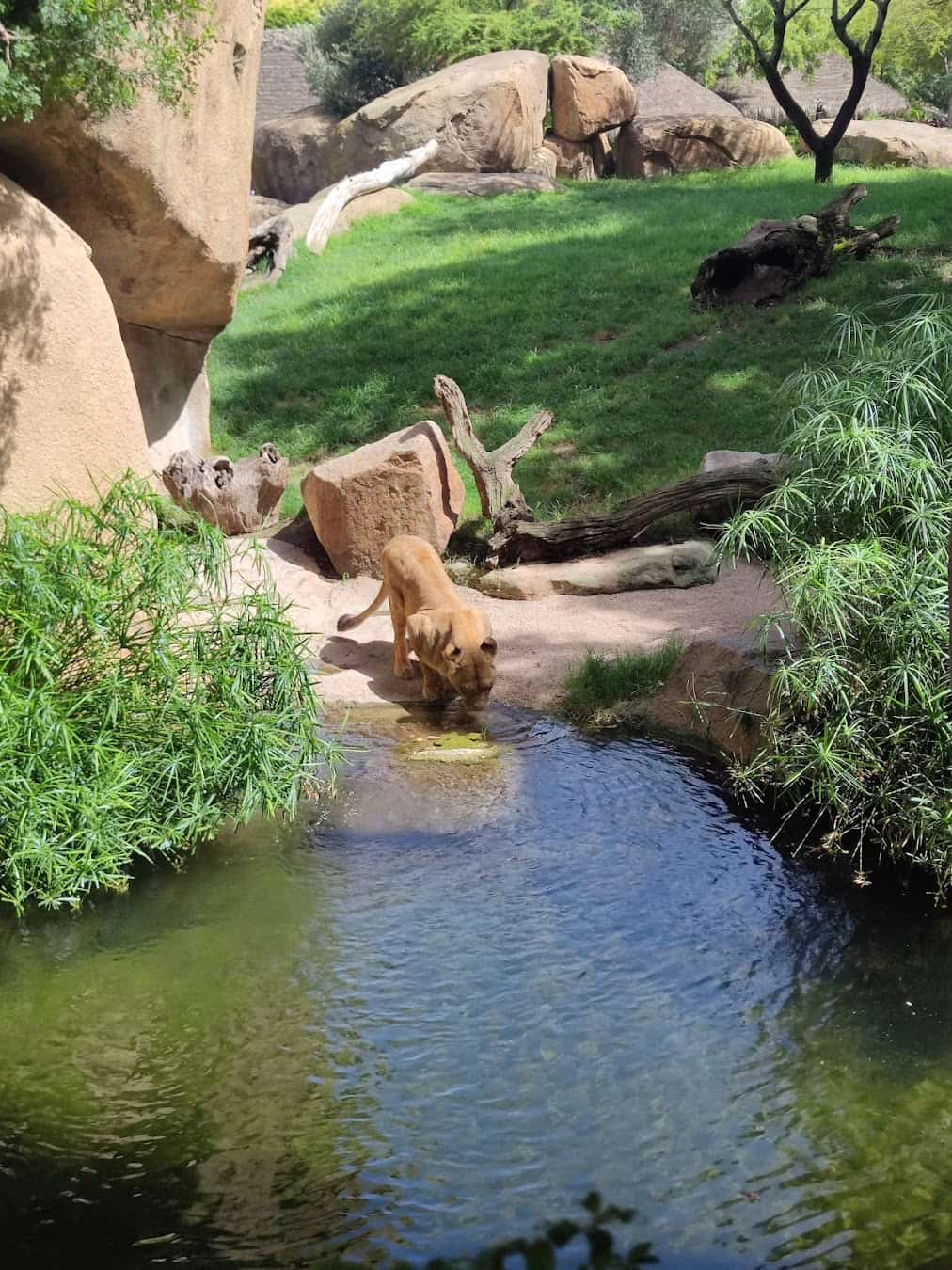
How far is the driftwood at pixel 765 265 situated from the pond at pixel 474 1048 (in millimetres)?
10806

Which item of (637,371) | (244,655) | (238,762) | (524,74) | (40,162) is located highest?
(524,74)

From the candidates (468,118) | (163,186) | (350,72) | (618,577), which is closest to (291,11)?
(350,72)

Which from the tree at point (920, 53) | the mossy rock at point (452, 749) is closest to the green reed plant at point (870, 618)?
the mossy rock at point (452, 749)

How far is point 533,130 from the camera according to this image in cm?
2516

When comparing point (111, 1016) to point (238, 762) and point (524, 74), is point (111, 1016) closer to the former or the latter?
point (238, 762)

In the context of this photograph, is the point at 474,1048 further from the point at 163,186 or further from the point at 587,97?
the point at 587,97

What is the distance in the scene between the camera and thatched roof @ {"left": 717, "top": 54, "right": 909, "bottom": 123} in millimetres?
32625

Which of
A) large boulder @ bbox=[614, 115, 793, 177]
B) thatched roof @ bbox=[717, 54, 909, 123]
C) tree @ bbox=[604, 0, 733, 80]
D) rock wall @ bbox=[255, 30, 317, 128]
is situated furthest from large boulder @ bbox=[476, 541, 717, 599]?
rock wall @ bbox=[255, 30, 317, 128]

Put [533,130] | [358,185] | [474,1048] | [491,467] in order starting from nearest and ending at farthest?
[474,1048] → [491,467] → [358,185] → [533,130]

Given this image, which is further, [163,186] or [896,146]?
[896,146]

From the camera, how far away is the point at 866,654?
22.0 feet

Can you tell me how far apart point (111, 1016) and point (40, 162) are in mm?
6618

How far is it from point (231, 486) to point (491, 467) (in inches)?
101

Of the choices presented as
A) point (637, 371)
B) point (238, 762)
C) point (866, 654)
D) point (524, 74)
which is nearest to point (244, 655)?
point (238, 762)
